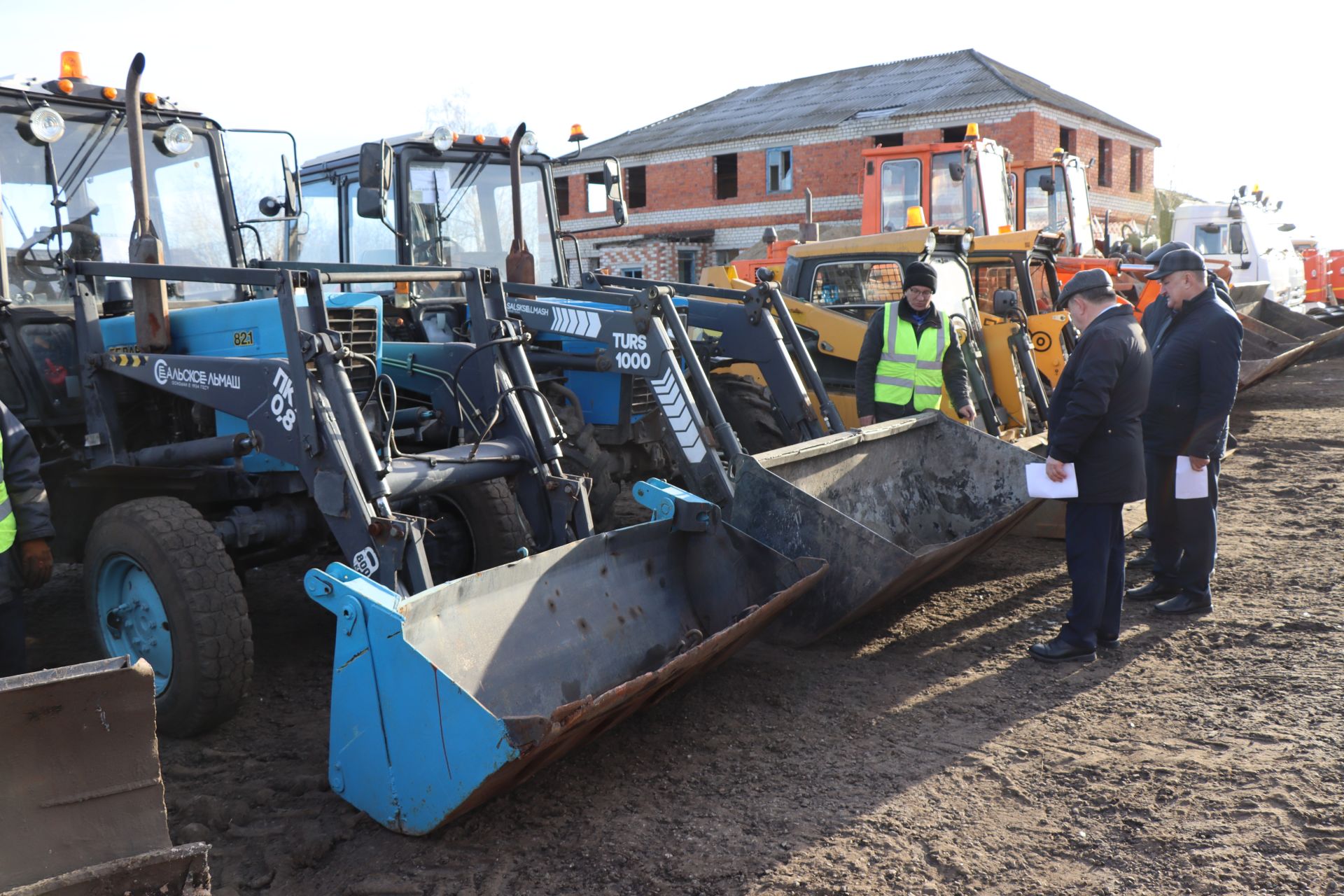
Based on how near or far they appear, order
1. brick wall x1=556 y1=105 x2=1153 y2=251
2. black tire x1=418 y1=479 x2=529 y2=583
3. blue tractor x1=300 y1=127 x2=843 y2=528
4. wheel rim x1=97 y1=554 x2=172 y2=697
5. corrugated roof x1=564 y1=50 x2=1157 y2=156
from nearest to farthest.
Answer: wheel rim x1=97 y1=554 x2=172 y2=697, black tire x1=418 y1=479 x2=529 y2=583, blue tractor x1=300 y1=127 x2=843 y2=528, brick wall x1=556 y1=105 x2=1153 y2=251, corrugated roof x1=564 y1=50 x2=1157 y2=156

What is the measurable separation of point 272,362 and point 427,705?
1632 mm

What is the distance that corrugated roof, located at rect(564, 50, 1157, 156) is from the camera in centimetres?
2530

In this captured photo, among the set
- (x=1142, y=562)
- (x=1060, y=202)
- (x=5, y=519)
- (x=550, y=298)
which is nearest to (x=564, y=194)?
(x=1060, y=202)

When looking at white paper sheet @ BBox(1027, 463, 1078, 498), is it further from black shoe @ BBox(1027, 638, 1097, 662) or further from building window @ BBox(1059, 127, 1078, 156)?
building window @ BBox(1059, 127, 1078, 156)

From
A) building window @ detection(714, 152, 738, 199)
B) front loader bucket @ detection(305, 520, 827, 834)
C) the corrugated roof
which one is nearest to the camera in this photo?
front loader bucket @ detection(305, 520, 827, 834)

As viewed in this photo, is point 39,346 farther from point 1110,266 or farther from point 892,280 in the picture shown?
point 1110,266

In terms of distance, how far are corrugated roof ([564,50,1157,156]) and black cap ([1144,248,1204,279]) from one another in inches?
805

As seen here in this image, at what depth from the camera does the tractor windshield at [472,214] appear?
662 cm

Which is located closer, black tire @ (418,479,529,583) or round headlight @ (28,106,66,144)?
round headlight @ (28,106,66,144)

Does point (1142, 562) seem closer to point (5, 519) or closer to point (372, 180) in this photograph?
point (372, 180)

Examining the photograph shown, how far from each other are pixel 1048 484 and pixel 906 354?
5.34 ft

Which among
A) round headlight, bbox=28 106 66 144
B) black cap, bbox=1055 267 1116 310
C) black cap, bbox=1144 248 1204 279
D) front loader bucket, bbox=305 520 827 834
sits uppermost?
round headlight, bbox=28 106 66 144

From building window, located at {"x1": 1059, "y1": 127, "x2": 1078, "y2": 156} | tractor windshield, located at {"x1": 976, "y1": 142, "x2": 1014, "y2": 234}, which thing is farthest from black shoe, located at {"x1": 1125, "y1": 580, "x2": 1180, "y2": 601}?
building window, located at {"x1": 1059, "y1": 127, "x2": 1078, "y2": 156}

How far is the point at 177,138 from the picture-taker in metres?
5.26
